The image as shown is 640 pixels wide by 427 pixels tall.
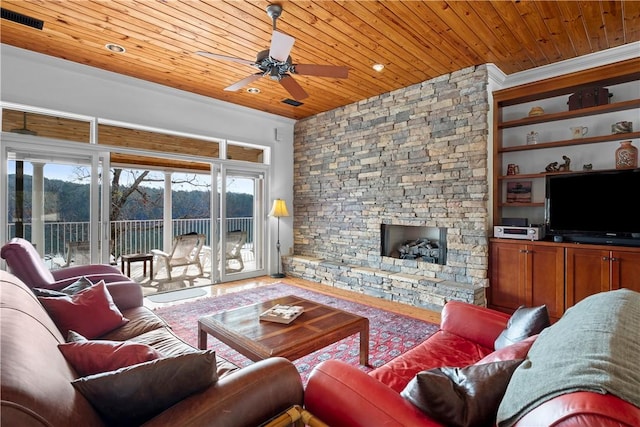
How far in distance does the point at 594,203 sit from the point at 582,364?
10.6ft

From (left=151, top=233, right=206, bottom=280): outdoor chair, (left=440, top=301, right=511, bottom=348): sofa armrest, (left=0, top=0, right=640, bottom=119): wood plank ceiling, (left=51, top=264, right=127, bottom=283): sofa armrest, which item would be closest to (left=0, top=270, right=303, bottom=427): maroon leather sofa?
(left=440, top=301, right=511, bottom=348): sofa armrest

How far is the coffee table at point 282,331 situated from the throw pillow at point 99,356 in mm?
796

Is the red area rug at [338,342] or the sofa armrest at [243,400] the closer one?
the sofa armrest at [243,400]

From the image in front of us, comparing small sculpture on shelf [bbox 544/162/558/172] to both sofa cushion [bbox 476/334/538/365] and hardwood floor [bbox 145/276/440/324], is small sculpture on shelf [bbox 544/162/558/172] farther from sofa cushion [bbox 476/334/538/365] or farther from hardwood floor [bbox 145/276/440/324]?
sofa cushion [bbox 476/334/538/365]

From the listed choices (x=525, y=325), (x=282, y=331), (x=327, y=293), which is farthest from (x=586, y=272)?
(x=282, y=331)

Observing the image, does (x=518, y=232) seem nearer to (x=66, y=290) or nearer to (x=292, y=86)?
(x=292, y=86)

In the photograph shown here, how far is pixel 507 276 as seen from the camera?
12.1 ft

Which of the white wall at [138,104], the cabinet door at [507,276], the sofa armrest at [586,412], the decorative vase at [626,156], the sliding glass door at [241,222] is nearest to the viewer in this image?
the sofa armrest at [586,412]

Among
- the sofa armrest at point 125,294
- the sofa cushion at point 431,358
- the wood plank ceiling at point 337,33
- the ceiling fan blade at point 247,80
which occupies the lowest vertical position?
the sofa cushion at point 431,358

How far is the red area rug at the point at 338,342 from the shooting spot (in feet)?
8.67

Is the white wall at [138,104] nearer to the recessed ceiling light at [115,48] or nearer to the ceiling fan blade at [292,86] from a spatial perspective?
the recessed ceiling light at [115,48]

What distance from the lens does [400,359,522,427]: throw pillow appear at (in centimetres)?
99

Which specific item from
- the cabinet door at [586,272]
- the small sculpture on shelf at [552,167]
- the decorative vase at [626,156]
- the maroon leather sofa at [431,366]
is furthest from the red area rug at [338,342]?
the decorative vase at [626,156]

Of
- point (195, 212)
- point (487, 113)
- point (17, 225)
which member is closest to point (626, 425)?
point (487, 113)
